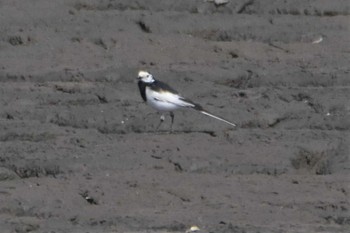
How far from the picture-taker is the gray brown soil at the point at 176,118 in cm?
802

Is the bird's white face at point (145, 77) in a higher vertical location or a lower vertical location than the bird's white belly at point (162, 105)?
higher

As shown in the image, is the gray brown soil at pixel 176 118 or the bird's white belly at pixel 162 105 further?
the bird's white belly at pixel 162 105

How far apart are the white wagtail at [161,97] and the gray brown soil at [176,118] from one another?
9cm

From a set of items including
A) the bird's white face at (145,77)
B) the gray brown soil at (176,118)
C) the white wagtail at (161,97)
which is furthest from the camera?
the bird's white face at (145,77)

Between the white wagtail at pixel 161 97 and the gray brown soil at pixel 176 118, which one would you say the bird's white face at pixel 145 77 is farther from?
the gray brown soil at pixel 176 118

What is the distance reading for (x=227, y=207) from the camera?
26.4ft

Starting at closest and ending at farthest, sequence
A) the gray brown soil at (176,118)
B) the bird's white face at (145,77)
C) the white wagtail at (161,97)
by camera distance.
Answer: the gray brown soil at (176,118), the white wagtail at (161,97), the bird's white face at (145,77)

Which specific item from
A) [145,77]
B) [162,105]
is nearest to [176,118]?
[162,105]

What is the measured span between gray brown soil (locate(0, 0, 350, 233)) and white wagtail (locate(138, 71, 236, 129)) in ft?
0.29

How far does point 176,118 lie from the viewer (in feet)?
31.2

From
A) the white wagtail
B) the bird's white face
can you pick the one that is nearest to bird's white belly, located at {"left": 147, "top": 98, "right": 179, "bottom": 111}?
the white wagtail

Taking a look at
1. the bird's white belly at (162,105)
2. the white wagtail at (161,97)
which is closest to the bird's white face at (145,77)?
the white wagtail at (161,97)

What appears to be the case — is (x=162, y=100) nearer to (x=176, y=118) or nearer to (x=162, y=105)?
(x=162, y=105)

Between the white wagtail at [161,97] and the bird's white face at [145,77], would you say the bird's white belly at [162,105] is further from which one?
the bird's white face at [145,77]
